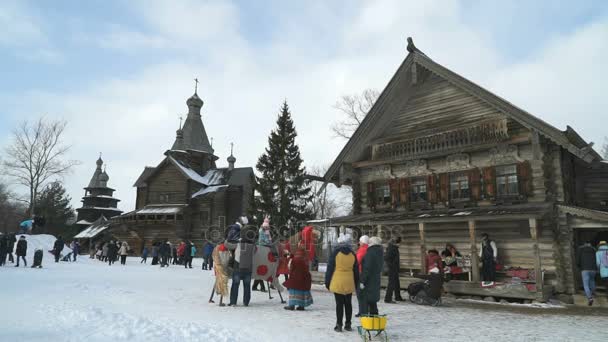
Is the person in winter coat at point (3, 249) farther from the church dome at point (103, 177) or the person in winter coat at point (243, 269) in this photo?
the church dome at point (103, 177)

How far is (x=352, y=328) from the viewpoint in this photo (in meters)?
8.16

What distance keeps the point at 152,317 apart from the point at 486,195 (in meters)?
12.9

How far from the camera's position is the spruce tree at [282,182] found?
36.8 m

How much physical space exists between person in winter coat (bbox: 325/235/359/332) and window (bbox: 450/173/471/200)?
10.4 metres

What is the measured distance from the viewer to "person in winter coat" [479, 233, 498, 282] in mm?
14781

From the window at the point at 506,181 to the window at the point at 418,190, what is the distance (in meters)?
3.15

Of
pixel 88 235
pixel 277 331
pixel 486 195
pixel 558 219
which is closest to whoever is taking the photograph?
pixel 277 331

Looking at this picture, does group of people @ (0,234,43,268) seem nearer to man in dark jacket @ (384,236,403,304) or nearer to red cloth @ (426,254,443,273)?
man in dark jacket @ (384,236,403,304)

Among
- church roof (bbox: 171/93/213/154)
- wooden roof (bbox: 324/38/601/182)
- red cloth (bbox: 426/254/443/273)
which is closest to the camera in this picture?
red cloth (bbox: 426/254/443/273)

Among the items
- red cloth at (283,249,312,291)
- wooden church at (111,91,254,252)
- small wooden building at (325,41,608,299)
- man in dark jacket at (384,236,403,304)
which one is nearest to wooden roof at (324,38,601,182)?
small wooden building at (325,41,608,299)

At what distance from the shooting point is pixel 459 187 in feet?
56.6

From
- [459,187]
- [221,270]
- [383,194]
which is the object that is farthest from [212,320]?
[383,194]

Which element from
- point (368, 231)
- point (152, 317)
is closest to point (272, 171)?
point (368, 231)

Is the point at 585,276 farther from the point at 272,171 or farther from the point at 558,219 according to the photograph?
the point at 272,171
